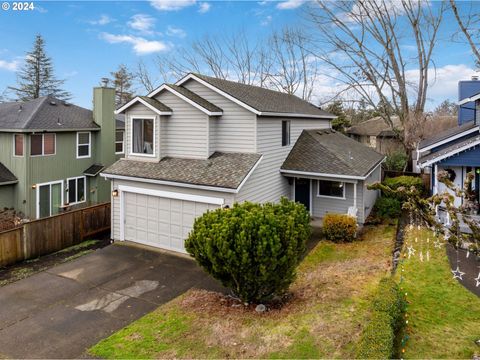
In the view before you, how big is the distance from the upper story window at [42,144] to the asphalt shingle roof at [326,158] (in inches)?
498

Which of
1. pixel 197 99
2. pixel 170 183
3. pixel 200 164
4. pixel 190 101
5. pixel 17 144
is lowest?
pixel 170 183

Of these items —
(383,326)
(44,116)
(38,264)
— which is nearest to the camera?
(383,326)

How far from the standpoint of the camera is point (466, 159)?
51.3ft

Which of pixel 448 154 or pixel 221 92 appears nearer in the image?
pixel 221 92

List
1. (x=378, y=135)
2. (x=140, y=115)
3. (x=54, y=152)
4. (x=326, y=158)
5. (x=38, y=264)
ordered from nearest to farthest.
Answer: (x=38, y=264) → (x=140, y=115) → (x=326, y=158) → (x=54, y=152) → (x=378, y=135)

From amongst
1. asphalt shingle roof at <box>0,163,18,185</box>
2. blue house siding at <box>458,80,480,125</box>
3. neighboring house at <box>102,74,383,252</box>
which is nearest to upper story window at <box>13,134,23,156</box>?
asphalt shingle roof at <box>0,163,18,185</box>

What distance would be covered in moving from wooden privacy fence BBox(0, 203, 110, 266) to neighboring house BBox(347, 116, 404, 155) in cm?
2883

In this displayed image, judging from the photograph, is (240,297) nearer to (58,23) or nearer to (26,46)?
(58,23)

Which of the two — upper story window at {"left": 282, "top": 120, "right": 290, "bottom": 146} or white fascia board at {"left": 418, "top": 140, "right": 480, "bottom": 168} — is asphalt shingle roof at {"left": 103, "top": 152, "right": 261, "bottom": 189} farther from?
white fascia board at {"left": 418, "top": 140, "right": 480, "bottom": 168}

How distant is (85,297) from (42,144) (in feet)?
40.3

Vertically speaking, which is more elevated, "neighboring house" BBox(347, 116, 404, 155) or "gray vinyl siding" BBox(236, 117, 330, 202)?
"neighboring house" BBox(347, 116, 404, 155)

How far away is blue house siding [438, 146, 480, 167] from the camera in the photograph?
15.4 metres

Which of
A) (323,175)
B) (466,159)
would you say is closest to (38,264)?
(323,175)

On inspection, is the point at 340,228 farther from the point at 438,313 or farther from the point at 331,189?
the point at 438,313
